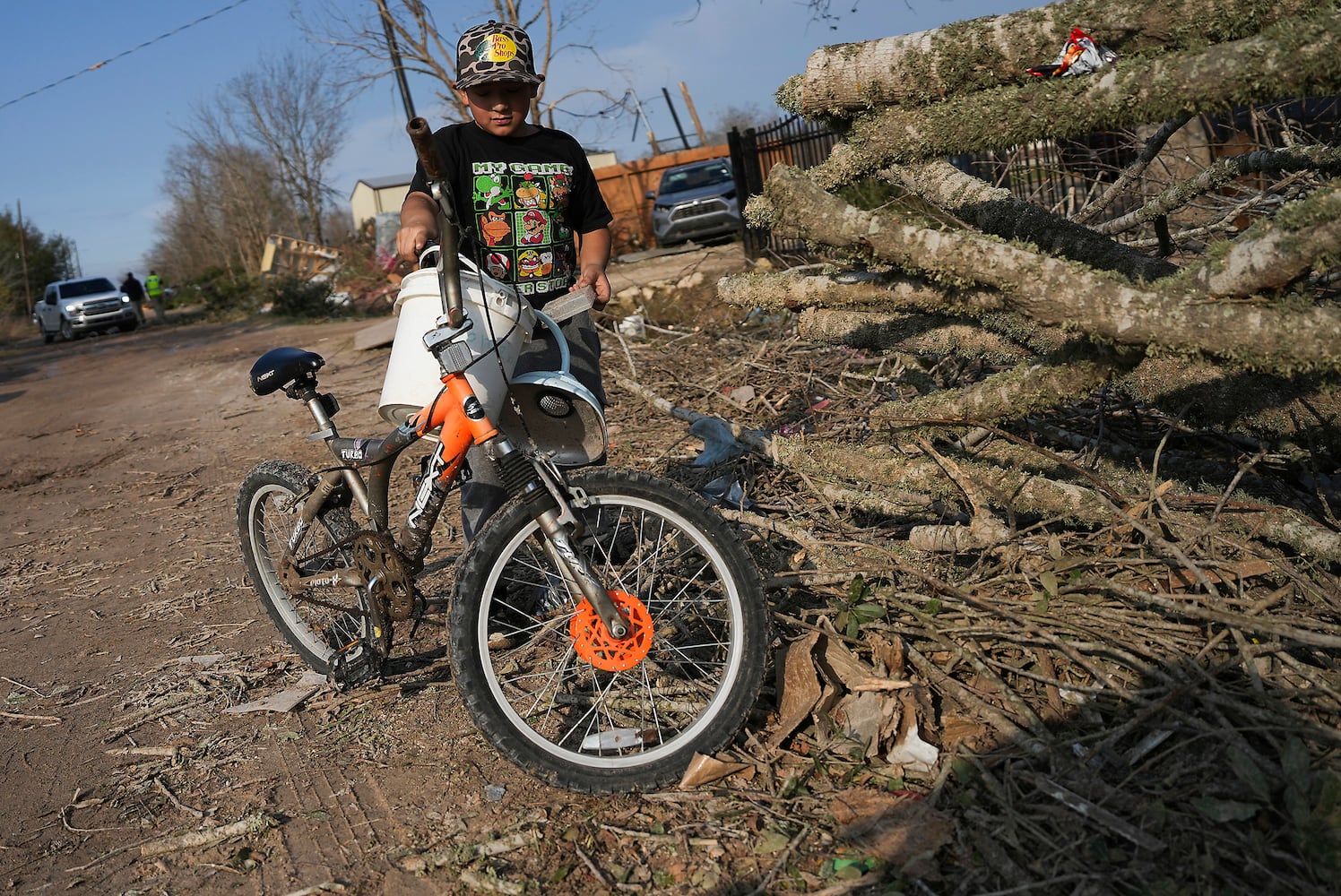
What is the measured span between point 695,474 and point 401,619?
2.23 metres

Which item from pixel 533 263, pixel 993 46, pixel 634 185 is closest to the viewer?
pixel 993 46

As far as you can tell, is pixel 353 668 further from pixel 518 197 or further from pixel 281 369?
pixel 518 197

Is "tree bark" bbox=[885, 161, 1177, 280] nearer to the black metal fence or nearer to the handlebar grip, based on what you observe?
the handlebar grip

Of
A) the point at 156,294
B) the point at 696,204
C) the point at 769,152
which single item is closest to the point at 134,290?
the point at 156,294

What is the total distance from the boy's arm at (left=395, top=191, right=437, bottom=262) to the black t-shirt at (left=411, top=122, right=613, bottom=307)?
0.52ft

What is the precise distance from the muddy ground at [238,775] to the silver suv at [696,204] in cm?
1322

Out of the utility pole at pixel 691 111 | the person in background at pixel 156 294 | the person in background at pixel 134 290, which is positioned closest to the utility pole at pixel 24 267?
the person in background at pixel 156 294

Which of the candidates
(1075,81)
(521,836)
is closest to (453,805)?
(521,836)

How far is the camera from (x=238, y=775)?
10.3ft

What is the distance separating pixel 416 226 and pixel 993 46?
5.99 feet

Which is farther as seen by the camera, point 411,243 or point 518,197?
point 518,197

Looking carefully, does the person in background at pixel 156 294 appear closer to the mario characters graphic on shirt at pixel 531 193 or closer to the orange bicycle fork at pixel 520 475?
the mario characters graphic on shirt at pixel 531 193

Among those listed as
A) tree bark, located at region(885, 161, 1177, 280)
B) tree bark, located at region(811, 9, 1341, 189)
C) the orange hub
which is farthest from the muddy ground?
tree bark, located at region(885, 161, 1177, 280)

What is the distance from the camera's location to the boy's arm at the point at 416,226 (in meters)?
3.05
